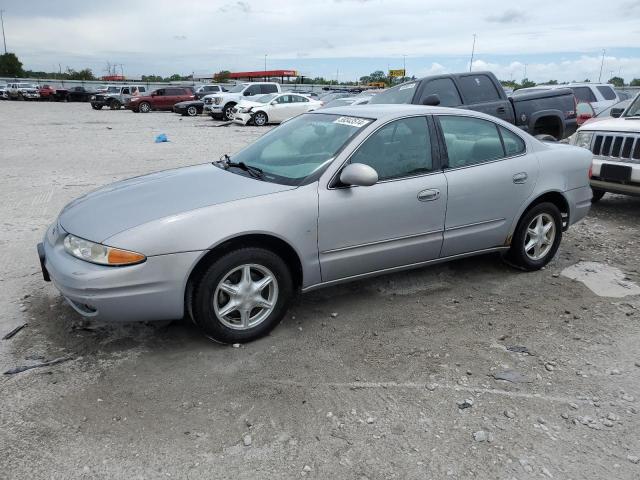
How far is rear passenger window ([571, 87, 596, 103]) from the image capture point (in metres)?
15.4

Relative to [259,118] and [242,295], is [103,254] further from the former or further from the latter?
[259,118]

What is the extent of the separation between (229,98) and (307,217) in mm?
23030

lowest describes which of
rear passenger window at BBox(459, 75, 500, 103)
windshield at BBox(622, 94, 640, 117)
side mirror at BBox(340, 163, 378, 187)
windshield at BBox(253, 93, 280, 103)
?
windshield at BBox(253, 93, 280, 103)

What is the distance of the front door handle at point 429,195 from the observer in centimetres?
417

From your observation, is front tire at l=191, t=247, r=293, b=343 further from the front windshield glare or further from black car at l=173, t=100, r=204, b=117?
black car at l=173, t=100, r=204, b=117

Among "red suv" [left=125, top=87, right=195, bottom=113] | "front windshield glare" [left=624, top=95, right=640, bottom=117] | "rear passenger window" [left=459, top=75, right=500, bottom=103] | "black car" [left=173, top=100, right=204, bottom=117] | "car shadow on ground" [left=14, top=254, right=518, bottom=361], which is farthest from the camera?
"red suv" [left=125, top=87, right=195, bottom=113]

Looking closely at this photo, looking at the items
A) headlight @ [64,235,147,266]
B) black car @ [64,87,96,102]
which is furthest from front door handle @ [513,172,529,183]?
black car @ [64,87,96,102]

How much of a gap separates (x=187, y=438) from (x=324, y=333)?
4.55ft

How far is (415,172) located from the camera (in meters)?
4.22

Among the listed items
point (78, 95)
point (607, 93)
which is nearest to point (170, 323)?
point (607, 93)

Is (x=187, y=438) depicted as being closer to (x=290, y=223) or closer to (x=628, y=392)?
(x=290, y=223)

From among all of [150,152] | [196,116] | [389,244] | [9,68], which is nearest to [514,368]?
[389,244]

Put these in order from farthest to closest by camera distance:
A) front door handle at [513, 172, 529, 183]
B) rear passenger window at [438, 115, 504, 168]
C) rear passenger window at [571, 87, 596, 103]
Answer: rear passenger window at [571, 87, 596, 103]
front door handle at [513, 172, 529, 183]
rear passenger window at [438, 115, 504, 168]

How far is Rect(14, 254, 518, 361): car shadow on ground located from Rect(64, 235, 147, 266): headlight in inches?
26.5
